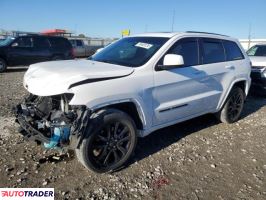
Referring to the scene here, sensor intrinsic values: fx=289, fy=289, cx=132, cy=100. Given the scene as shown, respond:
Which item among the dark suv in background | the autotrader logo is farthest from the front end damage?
the dark suv in background

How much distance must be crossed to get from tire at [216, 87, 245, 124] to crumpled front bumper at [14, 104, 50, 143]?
3.77 meters

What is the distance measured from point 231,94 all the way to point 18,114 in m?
4.11

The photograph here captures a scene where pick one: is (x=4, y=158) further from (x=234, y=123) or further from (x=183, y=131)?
(x=234, y=123)

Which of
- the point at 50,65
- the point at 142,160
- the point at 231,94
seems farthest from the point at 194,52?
the point at 50,65

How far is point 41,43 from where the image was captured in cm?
1434

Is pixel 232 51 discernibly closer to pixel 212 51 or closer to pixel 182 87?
pixel 212 51

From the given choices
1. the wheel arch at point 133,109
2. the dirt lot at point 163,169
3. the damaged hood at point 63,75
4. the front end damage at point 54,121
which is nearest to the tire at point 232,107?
the dirt lot at point 163,169

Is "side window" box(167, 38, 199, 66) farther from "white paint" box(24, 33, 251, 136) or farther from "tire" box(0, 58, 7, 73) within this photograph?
"tire" box(0, 58, 7, 73)

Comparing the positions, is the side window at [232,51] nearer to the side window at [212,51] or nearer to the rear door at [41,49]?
the side window at [212,51]

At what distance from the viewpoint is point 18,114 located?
12.9ft

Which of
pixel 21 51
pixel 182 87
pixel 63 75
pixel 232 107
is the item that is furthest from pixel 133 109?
pixel 21 51

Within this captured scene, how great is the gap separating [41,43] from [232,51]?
10.9 meters

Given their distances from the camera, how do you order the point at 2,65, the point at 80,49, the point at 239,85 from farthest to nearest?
1. the point at 80,49
2. the point at 2,65
3. the point at 239,85

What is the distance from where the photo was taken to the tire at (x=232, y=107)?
5.92 meters
